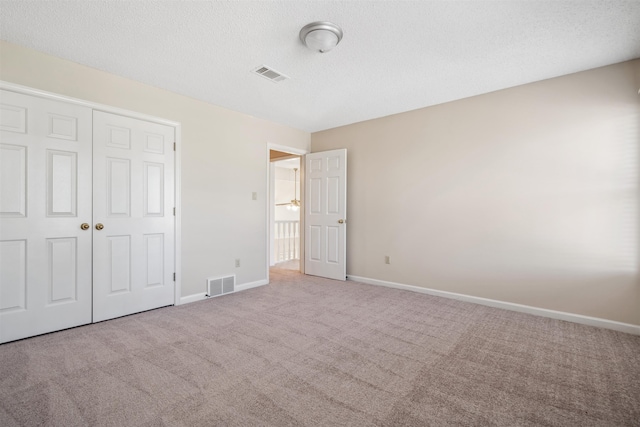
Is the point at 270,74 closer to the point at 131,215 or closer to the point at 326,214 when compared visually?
the point at 131,215

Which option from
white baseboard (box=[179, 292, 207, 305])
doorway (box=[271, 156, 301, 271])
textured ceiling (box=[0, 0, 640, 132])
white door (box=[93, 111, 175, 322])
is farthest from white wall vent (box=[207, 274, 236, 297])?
textured ceiling (box=[0, 0, 640, 132])

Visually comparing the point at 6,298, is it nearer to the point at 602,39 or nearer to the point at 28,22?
the point at 28,22

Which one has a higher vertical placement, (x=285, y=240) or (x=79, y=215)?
(x=79, y=215)

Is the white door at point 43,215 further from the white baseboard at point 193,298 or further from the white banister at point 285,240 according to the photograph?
the white banister at point 285,240

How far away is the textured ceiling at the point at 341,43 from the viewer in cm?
210

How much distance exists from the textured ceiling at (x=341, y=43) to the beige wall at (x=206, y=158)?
0.16 meters

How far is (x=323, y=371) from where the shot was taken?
210 centimetres

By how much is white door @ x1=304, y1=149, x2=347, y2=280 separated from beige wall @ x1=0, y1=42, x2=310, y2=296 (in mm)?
736

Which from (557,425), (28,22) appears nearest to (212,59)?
(28,22)

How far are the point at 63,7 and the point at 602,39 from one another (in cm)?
425

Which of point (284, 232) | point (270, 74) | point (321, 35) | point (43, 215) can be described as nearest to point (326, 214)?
point (284, 232)

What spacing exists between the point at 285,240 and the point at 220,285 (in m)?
3.03

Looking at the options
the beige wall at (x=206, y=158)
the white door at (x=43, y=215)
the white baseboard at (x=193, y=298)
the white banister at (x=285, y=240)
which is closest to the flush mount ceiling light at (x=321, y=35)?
the beige wall at (x=206, y=158)

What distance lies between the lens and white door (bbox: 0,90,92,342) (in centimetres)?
252
